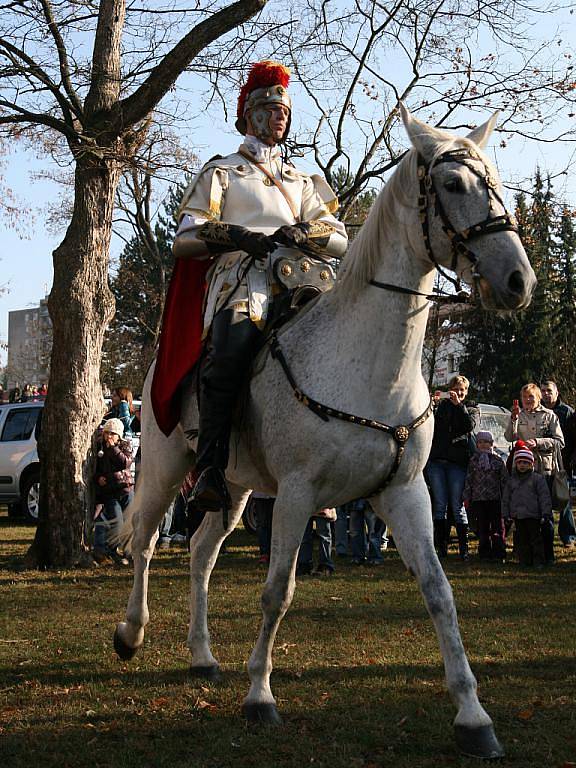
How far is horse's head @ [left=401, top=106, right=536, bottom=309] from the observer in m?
4.12

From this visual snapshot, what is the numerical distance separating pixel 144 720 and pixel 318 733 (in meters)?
0.99

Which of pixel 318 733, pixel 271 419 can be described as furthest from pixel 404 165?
pixel 318 733

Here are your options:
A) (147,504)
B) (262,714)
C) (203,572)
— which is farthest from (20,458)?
(262,714)

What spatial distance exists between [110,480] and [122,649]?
6.85m

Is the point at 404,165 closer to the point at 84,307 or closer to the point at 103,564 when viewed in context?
the point at 84,307

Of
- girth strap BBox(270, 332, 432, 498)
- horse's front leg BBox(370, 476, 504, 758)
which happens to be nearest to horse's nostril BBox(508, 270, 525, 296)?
girth strap BBox(270, 332, 432, 498)

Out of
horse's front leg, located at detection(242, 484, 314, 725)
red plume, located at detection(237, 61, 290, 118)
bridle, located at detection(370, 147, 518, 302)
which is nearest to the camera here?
bridle, located at detection(370, 147, 518, 302)

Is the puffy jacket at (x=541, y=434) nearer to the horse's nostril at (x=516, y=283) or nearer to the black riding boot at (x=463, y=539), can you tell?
the black riding boot at (x=463, y=539)

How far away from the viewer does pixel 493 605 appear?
9.30m

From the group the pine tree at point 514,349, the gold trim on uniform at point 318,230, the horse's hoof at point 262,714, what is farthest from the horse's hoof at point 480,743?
the pine tree at point 514,349

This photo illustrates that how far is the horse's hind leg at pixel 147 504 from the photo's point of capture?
665cm

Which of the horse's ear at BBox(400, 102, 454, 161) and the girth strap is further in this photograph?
the girth strap

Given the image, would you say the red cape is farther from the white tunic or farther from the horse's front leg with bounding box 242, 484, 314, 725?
the horse's front leg with bounding box 242, 484, 314, 725

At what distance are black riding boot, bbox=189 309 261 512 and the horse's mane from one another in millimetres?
639
